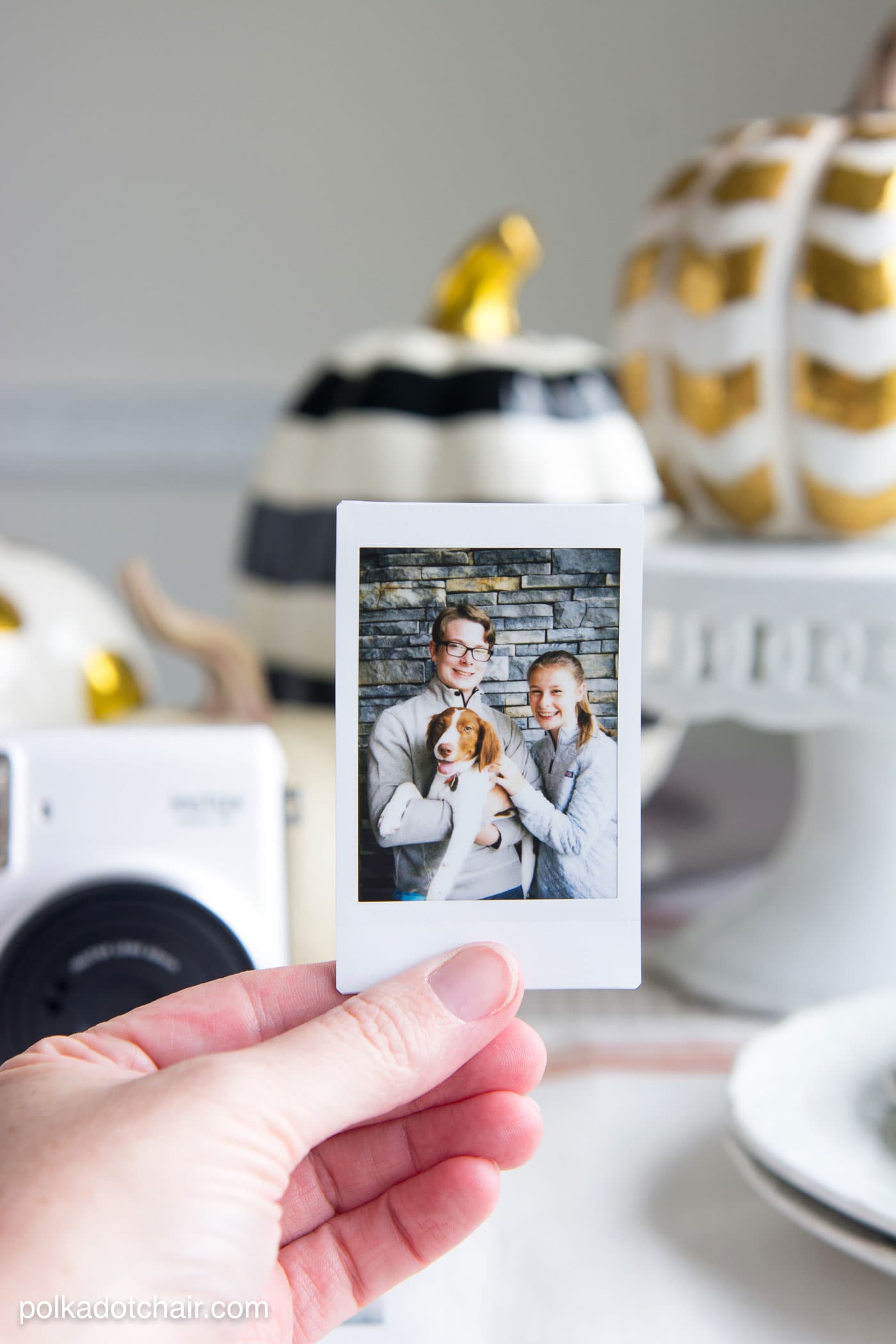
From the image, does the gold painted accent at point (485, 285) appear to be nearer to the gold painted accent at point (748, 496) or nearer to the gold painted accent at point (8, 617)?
the gold painted accent at point (748, 496)

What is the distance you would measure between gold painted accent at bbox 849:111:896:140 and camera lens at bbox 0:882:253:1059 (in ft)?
1.50

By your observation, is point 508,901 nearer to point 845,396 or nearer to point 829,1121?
point 829,1121

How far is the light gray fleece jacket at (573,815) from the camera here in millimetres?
342

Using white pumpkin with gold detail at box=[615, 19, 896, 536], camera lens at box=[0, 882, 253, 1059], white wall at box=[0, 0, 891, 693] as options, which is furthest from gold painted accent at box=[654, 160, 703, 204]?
white wall at box=[0, 0, 891, 693]

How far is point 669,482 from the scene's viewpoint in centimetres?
64

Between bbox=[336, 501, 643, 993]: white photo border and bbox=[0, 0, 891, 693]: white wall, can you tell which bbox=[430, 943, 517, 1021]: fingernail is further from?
bbox=[0, 0, 891, 693]: white wall

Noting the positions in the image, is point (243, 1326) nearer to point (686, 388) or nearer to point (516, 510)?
point (516, 510)

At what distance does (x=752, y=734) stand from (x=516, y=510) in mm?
1094

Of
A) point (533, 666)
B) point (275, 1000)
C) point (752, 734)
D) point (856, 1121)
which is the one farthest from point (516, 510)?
point (752, 734)

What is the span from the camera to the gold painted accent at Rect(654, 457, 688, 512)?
0.63 m

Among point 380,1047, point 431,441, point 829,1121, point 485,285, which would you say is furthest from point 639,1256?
point 485,285

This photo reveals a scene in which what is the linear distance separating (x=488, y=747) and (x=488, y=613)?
0.12 ft

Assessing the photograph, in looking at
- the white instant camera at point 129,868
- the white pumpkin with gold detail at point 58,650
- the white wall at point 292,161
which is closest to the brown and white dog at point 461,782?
the white instant camera at point 129,868

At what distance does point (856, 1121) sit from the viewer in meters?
0.45
